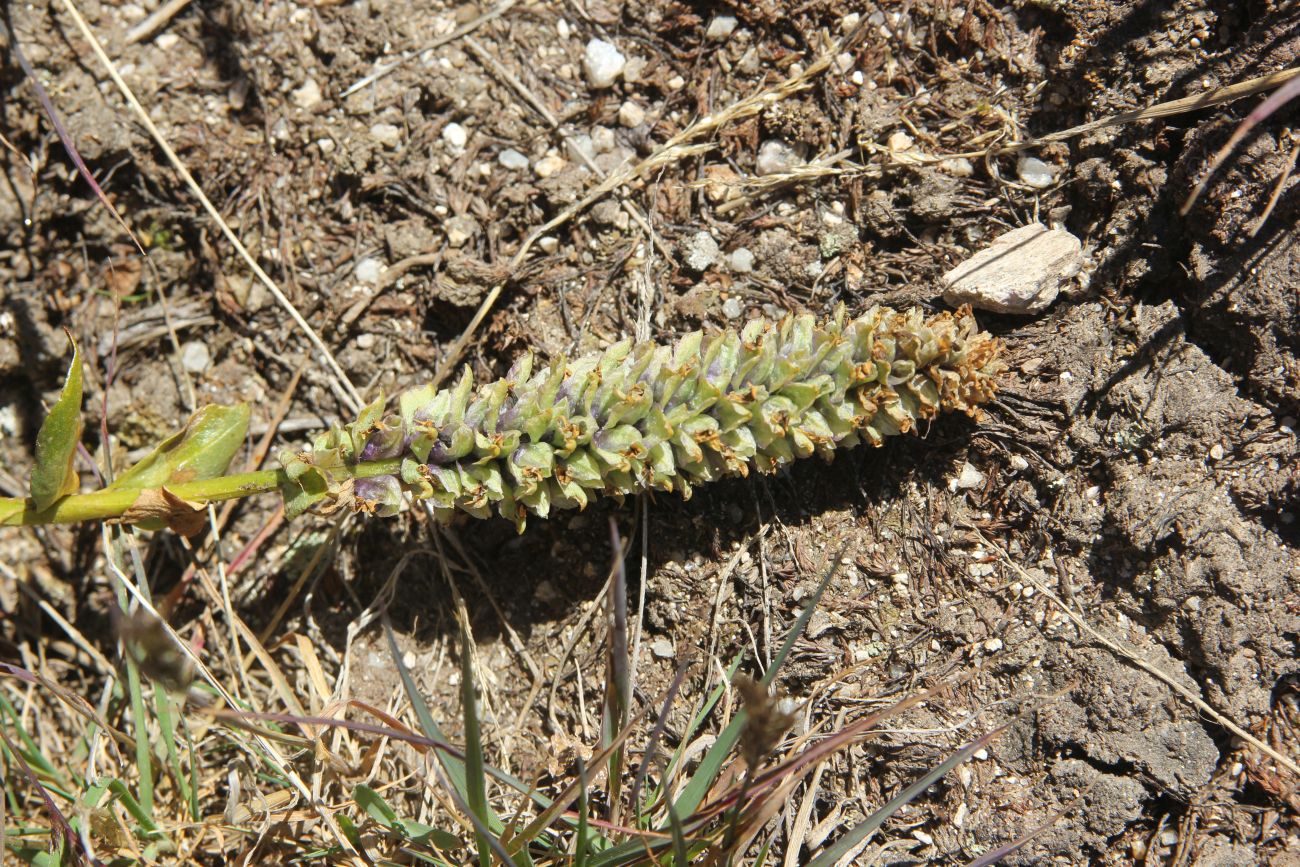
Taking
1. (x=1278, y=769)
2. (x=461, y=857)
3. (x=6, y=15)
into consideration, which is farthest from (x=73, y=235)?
(x=1278, y=769)

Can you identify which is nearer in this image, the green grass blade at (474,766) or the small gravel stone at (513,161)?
the green grass blade at (474,766)

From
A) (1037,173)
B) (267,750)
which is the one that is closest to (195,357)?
(267,750)

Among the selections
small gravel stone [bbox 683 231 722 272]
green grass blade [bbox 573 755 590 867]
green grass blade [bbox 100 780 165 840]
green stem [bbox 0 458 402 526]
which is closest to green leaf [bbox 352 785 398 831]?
green grass blade [bbox 573 755 590 867]

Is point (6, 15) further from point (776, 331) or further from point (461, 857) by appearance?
point (461, 857)

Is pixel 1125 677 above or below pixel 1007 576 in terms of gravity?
below

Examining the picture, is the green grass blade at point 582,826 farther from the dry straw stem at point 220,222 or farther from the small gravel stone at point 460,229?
the small gravel stone at point 460,229

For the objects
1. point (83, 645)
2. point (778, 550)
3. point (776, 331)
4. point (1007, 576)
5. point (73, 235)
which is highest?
point (73, 235)

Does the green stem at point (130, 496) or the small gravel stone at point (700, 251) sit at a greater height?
the green stem at point (130, 496)

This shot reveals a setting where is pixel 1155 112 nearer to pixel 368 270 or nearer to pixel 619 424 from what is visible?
pixel 619 424

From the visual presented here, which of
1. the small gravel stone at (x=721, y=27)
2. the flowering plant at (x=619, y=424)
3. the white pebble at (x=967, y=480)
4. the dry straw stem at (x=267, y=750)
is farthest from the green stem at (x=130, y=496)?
the small gravel stone at (x=721, y=27)
